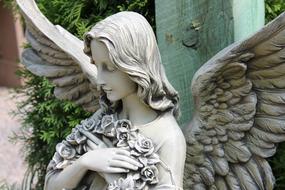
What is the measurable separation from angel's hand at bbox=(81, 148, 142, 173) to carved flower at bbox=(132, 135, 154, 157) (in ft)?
0.08

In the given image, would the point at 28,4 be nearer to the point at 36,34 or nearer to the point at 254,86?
the point at 36,34

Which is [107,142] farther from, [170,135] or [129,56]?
[129,56]

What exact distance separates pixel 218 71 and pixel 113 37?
1.25 feet

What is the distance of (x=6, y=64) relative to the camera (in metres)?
8.02

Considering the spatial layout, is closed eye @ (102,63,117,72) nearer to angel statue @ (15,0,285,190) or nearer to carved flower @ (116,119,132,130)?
angel statue @ (15,0,285,190)

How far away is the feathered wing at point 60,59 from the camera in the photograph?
7.76ft

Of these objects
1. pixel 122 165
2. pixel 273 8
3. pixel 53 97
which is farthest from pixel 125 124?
pixel 53 97

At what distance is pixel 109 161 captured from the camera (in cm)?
200

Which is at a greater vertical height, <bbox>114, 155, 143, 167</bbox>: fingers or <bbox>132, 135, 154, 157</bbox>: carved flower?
<bbox>132, 135, 154, 157</bbox>: carved flower

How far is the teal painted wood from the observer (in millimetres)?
2422

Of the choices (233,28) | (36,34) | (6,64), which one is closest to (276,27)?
(233,28)

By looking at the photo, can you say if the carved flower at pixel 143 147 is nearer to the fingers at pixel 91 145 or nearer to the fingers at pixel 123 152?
the fingers at pixel 123 152

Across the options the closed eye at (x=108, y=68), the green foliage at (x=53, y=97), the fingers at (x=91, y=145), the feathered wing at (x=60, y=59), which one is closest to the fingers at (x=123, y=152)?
the fingers at (x=91, y=145)

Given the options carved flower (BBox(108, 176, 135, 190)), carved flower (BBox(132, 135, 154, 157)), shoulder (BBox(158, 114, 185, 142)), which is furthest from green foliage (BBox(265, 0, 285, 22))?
carved flower (BBox(108, 176, 135, 190))
